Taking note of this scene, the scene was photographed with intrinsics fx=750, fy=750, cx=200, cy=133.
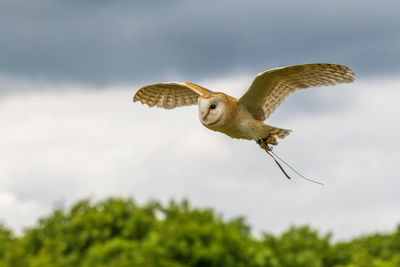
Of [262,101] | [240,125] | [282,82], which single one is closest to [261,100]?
[262,101]

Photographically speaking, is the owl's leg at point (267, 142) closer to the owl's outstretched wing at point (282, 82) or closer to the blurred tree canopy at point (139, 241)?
the owl's outstretched wing at point (282, 82)

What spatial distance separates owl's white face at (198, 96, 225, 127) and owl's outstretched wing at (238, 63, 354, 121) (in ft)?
1.43

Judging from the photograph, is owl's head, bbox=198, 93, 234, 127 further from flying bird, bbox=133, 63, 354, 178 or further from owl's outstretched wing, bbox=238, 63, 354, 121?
owl's outstretched wing, bbox=238, 63, 354, 121

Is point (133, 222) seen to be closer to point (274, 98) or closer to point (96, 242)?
point (96, 242)

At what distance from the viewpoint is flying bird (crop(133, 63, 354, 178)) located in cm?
985

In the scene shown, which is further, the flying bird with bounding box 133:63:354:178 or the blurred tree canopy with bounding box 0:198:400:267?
the blurred tree canopy with bounding box 0:198:400:267

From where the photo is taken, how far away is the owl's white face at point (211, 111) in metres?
9.88

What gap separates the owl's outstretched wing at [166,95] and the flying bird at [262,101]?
3.53ft

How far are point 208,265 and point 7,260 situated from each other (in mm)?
4429

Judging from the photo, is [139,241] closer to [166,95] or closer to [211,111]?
[166,95]

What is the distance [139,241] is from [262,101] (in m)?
7.84

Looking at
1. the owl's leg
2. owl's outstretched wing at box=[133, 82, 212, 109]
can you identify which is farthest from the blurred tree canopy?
the owl's leg

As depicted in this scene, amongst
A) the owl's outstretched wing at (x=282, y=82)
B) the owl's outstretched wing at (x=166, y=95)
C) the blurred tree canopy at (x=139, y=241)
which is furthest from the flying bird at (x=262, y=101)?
the blurred tree canopy at (x=139, y=241)

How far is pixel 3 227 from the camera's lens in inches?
731
